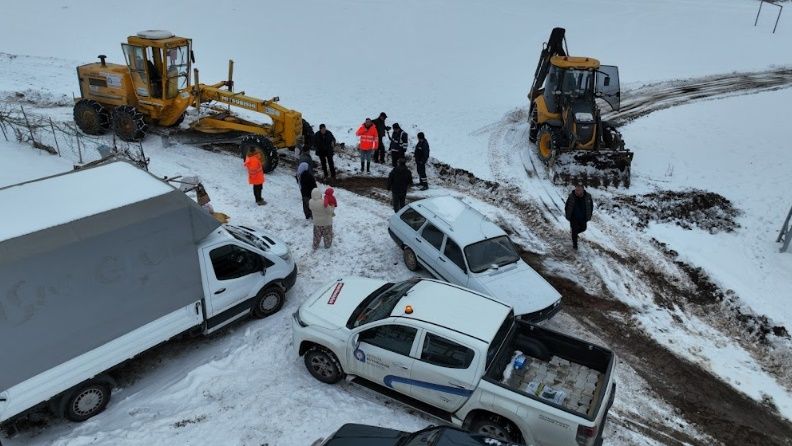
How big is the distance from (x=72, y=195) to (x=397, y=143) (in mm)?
9515

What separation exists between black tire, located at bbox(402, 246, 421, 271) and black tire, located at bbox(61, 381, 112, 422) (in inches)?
234

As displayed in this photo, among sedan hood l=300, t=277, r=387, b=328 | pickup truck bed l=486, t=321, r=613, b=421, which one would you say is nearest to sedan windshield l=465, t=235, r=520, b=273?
sedan hood l=300, t=277, r=387, b=328

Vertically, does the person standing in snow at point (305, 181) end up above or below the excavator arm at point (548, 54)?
below

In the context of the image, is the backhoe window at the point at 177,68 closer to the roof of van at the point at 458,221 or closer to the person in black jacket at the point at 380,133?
the person in black jacket at the point at 380,133

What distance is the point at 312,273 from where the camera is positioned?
11.8 metres

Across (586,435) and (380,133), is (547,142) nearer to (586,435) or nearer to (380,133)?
(380,133)

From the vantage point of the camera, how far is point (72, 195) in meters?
8.09

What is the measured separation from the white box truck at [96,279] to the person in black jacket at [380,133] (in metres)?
8.09

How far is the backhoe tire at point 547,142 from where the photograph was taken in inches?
691

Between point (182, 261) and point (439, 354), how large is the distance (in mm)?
4038

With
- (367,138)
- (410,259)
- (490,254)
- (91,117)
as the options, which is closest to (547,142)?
(367,138)

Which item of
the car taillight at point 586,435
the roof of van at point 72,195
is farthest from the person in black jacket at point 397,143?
the car taillight at point 586,435

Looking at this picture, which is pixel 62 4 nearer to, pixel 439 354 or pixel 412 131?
pixel 412 131

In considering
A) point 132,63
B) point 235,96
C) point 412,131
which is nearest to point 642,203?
point 412,131
